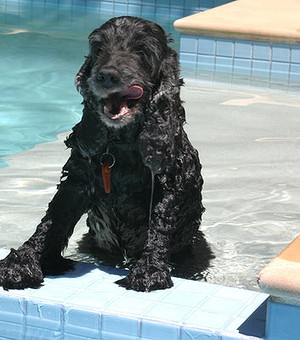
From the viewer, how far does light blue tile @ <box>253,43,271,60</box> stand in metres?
9.41

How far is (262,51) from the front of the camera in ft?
31.0

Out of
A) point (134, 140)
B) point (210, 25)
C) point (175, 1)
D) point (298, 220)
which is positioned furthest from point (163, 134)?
point (175, 1)

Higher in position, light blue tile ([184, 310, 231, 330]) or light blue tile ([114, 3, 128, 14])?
light blue tile ([184, 310, 231, 330])

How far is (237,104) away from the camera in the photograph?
8438 millimetres

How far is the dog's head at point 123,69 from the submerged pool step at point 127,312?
69 cm

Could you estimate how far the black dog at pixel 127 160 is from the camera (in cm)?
413

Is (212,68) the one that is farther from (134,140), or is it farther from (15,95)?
(134,140)

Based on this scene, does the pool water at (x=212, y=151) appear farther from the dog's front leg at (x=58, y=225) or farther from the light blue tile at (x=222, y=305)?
the light blue tile at (x=222, y=305)

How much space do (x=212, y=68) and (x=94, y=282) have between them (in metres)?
5.62

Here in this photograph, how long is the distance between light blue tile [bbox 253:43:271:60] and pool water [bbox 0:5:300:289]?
57 centimetres

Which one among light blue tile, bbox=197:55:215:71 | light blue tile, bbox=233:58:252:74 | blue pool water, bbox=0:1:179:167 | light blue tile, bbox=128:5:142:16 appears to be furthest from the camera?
light blue tile, bbox=128:5:142:16

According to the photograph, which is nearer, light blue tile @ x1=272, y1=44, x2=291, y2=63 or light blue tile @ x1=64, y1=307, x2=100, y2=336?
light blue tile @ x1=64, y1=307, x2=100, y2=336

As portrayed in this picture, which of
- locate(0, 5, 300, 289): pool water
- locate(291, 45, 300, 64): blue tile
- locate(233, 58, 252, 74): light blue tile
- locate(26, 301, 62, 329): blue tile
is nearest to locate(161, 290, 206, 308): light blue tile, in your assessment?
locate(26, 301, 62, 329): blue tile

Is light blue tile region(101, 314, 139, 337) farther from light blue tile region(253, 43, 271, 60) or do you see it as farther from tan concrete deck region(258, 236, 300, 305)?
light blue tile region(253, 43, 271, 60)
